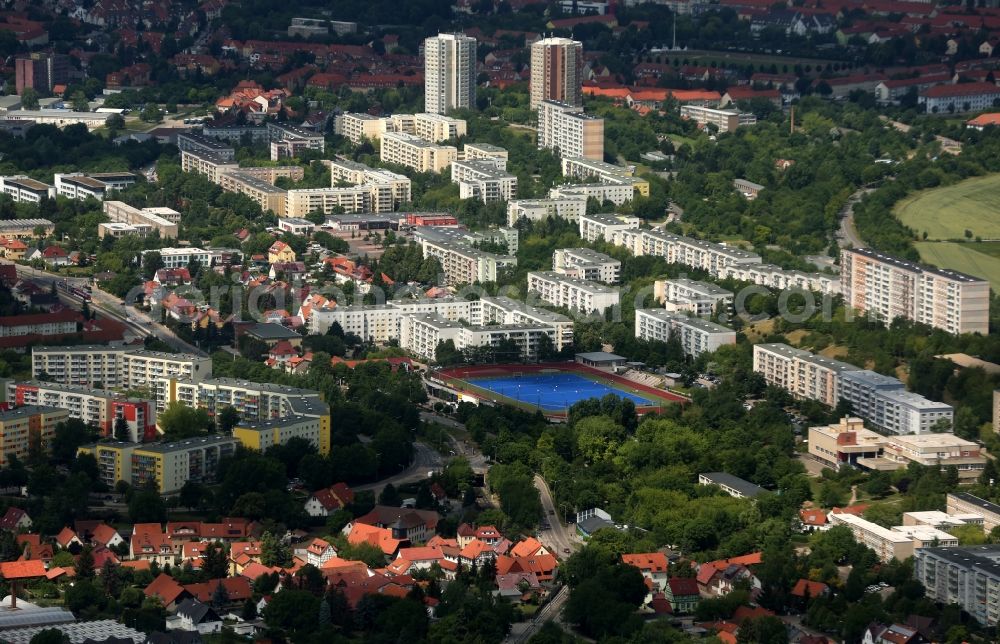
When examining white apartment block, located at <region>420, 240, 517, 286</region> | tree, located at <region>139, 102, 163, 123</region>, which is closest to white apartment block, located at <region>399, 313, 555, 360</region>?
white apartment block, located at <region>420, 240, 517, 286</region>

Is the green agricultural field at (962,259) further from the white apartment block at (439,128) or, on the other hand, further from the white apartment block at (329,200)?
the white apartment block at (439,128)

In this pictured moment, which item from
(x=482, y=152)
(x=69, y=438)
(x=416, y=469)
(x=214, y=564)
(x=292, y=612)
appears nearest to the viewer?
(x=292, y=612)

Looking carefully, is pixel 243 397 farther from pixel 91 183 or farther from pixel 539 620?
pixel 91 183

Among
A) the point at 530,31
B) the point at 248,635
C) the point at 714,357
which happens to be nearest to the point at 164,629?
the point at 248,635

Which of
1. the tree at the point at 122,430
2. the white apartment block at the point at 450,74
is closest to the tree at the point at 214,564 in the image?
the tree at the point at 122,430

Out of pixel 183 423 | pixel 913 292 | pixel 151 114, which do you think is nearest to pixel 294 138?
pixel 151 114
